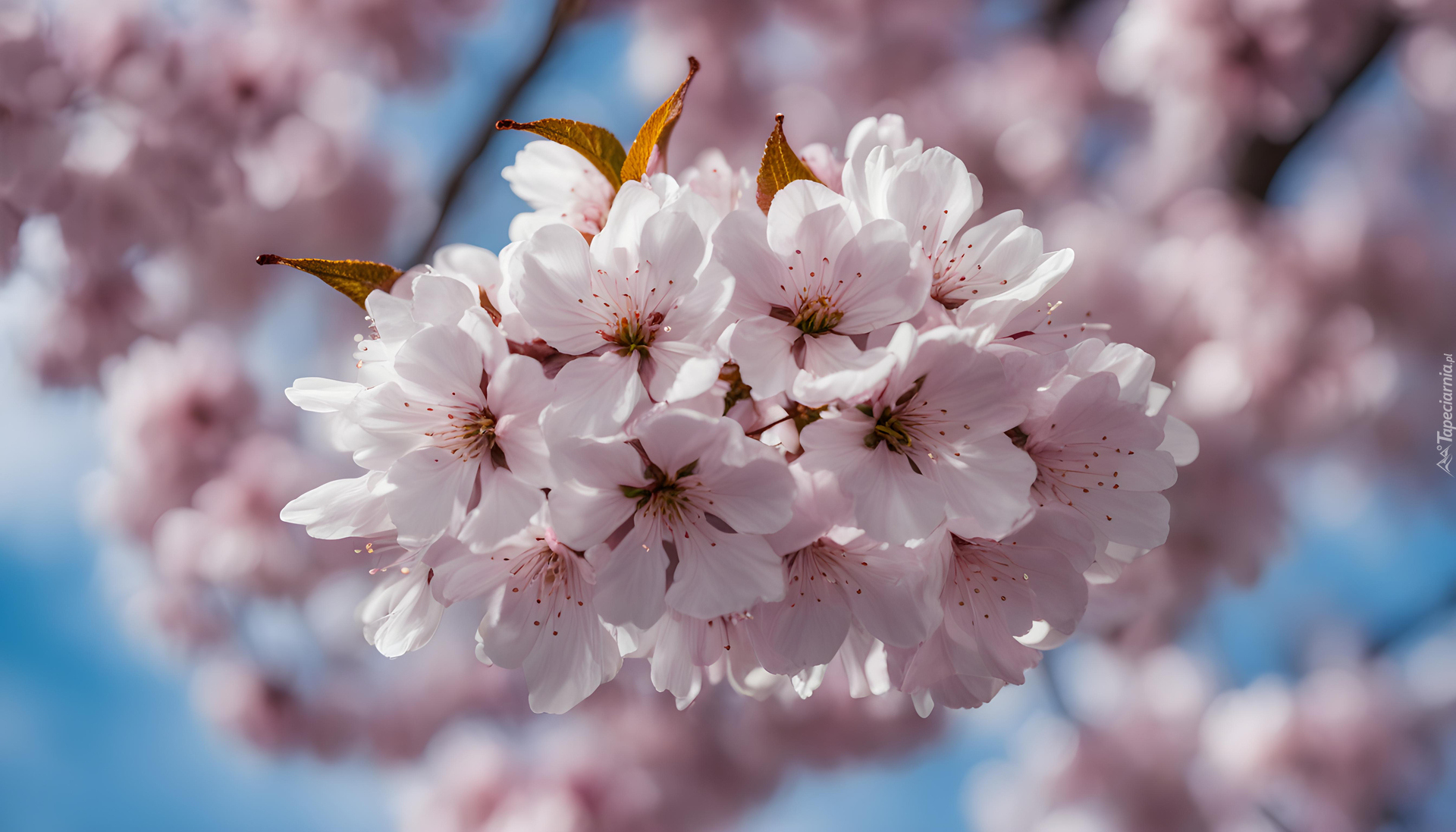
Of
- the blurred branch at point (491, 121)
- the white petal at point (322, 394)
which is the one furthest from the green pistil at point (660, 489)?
the blurred branch at point (491, 121)

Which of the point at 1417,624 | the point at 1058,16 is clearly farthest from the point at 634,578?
the point at 1058,16

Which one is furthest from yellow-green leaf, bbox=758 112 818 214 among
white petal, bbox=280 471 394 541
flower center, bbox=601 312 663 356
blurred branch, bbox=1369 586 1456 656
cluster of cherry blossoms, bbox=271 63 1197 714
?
blurred branch, bbox=1369 586 1456 656

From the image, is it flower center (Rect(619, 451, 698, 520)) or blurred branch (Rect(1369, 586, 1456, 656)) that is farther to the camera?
blurred branch (Rect(1369, 586, 1456, 656))

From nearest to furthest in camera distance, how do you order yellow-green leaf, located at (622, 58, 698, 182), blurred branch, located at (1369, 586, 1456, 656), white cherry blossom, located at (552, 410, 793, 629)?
white cherry blossom, located at (552, 410, 793, 629)
yellow-green leaf, located at (622, 58, 698, 182)
blurred branch, located at (1369, 586, 1456, 656)

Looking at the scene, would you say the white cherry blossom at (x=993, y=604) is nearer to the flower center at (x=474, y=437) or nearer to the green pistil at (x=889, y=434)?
the green pistil at (x=889, y=434)

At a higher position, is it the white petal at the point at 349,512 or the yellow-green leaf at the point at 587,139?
the yellow-green leaf at the point at 587,139

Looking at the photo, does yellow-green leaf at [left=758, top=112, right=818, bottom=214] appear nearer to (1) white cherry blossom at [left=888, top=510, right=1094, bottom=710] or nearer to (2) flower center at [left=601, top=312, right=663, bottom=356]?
(2) flower center at [left=601, top=312, right=663, bottom=356]

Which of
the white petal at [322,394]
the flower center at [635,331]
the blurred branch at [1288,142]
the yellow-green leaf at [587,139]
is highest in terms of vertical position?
the yellow-green leaf at [587,139]
